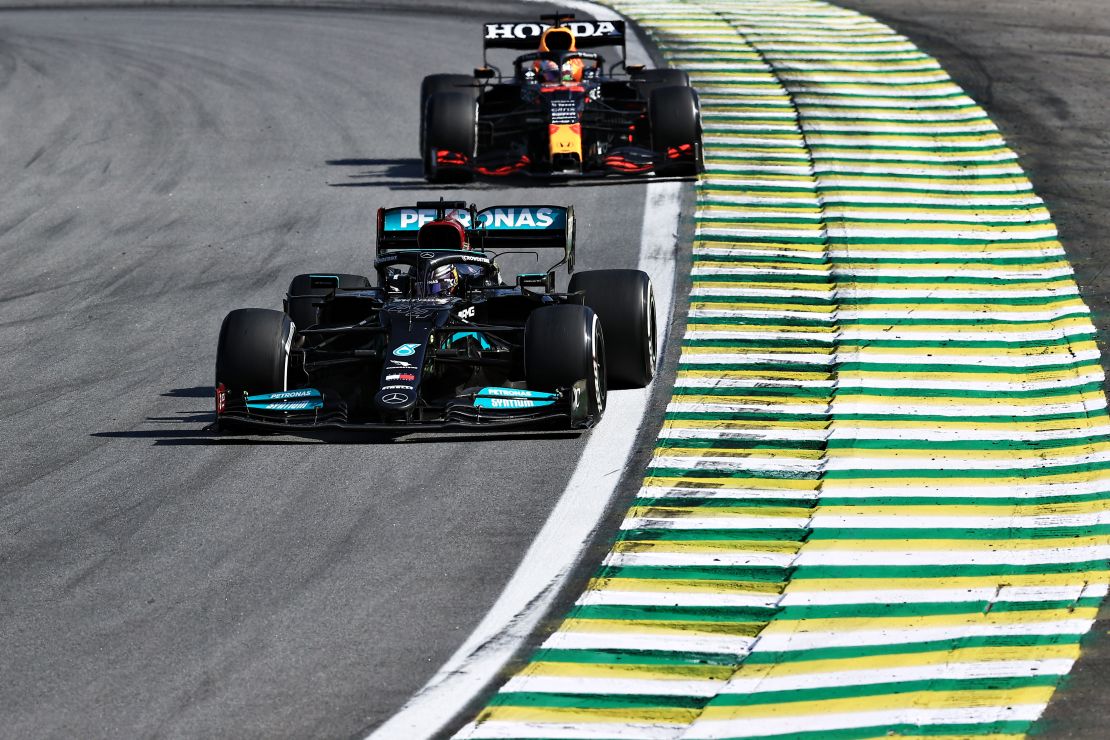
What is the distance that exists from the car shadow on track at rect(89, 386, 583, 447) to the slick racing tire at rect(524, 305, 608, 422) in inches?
15.6

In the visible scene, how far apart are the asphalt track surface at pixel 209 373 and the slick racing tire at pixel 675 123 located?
78 centimetres

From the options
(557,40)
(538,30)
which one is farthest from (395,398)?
(538,30)

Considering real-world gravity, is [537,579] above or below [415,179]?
above

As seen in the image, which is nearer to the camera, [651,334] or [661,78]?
[651,334]

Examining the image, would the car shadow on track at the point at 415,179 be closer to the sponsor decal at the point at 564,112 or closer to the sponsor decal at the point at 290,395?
the sponsor decal at the point at 564,112

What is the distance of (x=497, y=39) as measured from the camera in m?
25.4

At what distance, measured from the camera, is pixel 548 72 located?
81.4ft

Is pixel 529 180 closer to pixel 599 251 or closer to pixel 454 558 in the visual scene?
pixel 599 251

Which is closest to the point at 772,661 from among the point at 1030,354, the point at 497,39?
the point at 1030,354

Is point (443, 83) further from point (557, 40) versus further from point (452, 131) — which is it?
point (452, 131)

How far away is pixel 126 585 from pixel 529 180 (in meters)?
13.9

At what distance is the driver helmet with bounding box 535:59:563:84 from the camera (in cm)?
2470

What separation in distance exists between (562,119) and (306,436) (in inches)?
402

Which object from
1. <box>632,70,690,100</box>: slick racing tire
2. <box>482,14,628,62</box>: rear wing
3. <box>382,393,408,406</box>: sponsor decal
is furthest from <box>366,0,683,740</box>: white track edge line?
<box>482,14,628,62</box>: rear wing
